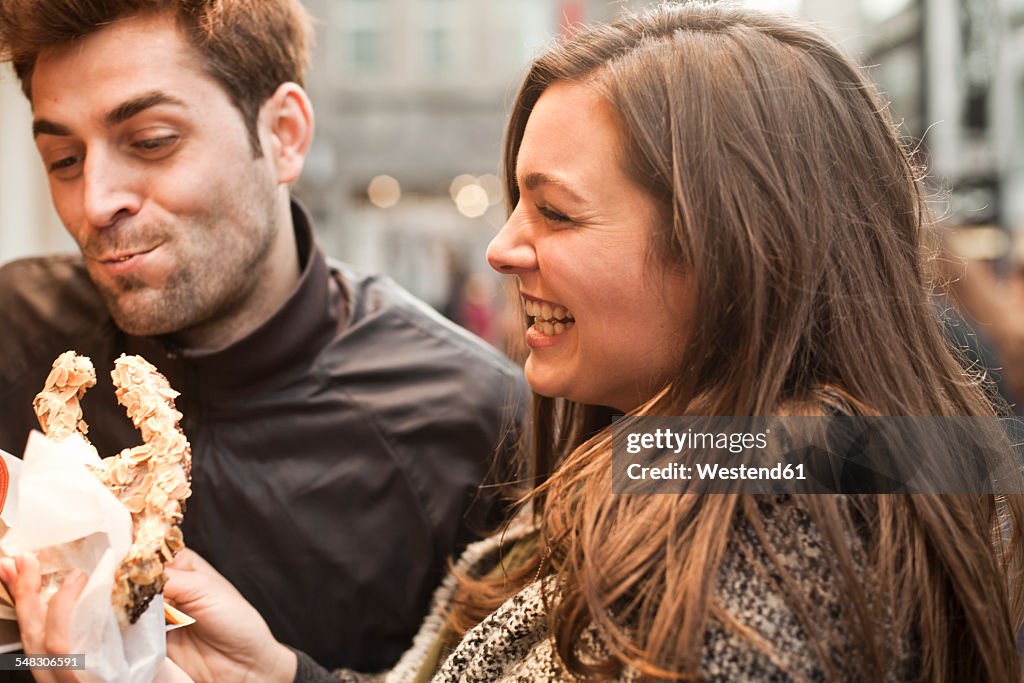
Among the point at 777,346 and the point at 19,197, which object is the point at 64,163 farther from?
the point at 19,197

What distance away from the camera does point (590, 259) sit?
146 cm

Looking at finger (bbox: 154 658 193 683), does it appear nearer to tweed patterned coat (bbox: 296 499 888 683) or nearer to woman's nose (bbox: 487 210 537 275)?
tweed patterned coat (bbox: 296 499 888 683)

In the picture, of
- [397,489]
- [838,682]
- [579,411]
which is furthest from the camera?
[397,489]

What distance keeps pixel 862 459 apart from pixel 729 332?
0.26 metres

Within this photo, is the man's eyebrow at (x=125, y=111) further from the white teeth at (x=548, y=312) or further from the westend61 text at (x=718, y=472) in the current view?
the westend61 text at (x=718, y=472)

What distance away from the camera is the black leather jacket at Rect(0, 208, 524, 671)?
1.96 metres

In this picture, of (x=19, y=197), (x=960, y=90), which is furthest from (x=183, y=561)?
(x=960, y=90)

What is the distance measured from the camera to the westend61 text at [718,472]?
1273mm

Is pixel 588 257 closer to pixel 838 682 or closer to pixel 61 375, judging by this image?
pixel 838 682

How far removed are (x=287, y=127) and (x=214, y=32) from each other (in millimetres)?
289

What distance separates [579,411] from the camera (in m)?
1.91

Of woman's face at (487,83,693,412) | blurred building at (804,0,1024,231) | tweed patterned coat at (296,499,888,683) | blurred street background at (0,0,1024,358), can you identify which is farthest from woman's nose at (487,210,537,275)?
blurred street background at (0,0,1024,358)

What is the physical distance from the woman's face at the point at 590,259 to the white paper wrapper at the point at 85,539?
0.72 meters

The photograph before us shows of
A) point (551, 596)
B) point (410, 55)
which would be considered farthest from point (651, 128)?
point (410, 55)
